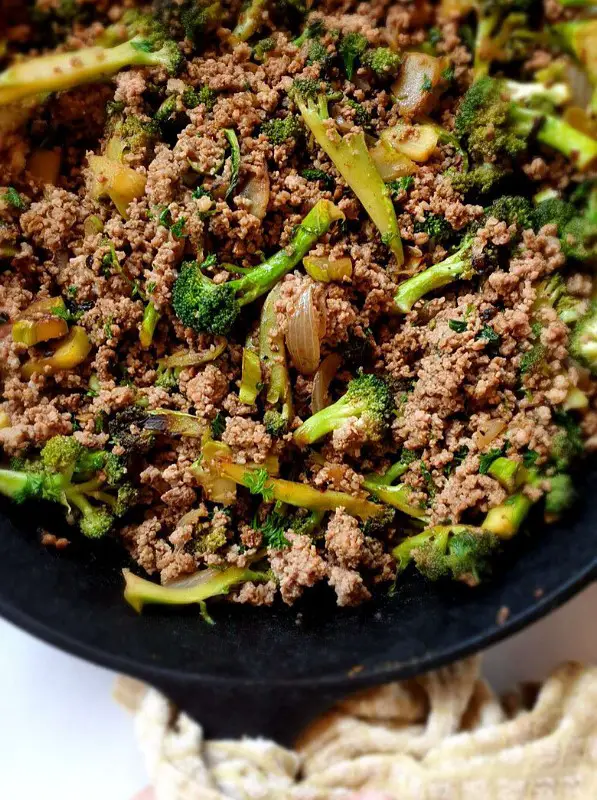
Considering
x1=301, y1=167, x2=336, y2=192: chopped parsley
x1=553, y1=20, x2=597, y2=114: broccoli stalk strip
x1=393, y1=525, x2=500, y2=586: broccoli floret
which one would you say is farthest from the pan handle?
x1=553, y1=20, x2=597, y2=114: broccoli stalk strip

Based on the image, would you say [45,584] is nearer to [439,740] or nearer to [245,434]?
[245,434]

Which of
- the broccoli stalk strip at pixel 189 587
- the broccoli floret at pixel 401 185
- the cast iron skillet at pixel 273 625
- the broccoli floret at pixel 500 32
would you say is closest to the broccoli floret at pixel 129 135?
the broccoli floret at pixel 401 185

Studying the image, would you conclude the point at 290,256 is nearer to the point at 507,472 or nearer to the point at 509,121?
the point at 509,121

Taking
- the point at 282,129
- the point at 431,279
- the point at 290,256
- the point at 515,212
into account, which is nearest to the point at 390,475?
the point at 431,279

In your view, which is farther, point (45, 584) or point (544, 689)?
point (544, 689)

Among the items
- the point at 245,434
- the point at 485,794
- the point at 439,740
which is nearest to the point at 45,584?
the point at 245,434

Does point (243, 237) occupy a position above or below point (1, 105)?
below

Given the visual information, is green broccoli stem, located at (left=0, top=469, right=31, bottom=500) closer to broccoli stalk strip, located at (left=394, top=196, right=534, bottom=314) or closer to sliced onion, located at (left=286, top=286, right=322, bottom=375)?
sliced onion, located at (left=286, top=286, right=322, bottom=375)
